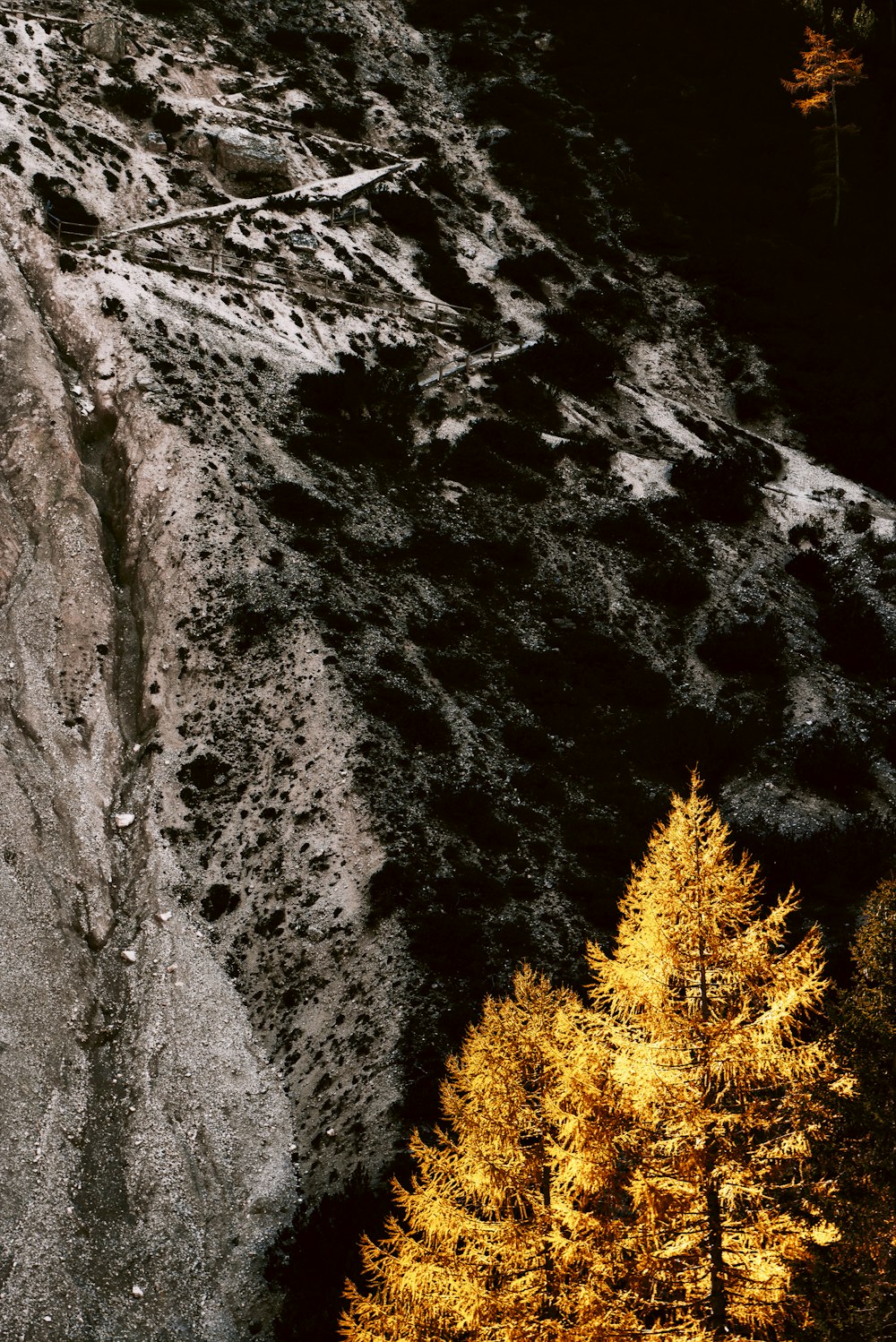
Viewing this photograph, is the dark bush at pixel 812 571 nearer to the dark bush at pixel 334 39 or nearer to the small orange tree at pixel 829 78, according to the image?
the small orange tree at pixel 829 78

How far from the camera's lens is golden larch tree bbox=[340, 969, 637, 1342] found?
10773 mm

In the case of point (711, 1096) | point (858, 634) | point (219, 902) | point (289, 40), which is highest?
point (289, 40)

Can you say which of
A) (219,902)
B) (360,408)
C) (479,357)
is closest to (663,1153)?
(219,902)

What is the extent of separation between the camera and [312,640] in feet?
88.9

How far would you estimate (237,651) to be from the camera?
27234mm

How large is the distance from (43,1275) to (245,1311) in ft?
12.7

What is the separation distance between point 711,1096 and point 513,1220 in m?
3.10

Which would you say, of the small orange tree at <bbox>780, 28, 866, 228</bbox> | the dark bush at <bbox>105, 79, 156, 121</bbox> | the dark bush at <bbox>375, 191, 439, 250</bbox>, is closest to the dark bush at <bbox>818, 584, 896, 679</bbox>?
the dark bush at <bbox>375, 191, 439, 250</bbox>

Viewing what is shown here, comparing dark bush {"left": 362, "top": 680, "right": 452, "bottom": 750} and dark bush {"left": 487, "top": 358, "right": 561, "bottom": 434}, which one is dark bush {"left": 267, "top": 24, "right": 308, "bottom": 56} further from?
dark bush {"left": 362, "top": 680, "right": 452, "bottom": 750}

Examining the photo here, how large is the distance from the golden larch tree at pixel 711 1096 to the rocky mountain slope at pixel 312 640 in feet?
31.9

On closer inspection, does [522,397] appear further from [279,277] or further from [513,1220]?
[513,1220]

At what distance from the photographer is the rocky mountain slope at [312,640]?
2041 cm

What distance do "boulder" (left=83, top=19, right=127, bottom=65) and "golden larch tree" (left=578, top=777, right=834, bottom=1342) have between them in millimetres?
46198

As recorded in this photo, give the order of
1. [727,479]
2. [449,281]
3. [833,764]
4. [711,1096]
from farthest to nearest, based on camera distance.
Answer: [449,281]
[727,479]
[833,764]
[711,1096]
